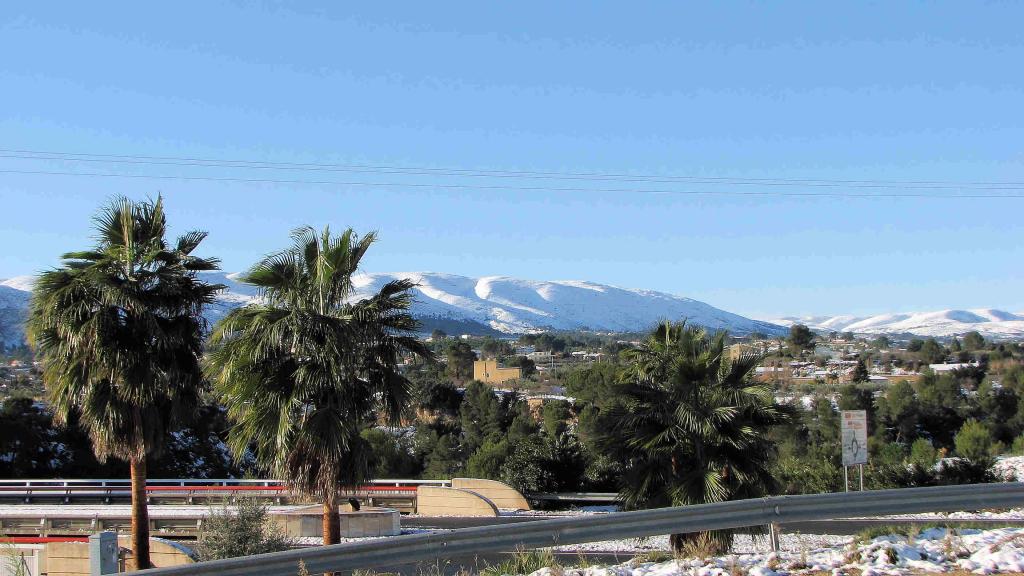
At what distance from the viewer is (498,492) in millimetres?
29734

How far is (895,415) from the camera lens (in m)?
51.7

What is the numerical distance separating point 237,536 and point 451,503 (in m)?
13.0

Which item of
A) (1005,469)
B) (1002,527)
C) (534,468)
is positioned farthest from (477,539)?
(1005,469)

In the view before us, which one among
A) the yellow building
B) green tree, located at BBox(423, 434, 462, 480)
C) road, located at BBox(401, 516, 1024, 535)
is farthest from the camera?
Result: the yellow building

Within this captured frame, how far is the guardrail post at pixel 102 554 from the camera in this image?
24.6ft

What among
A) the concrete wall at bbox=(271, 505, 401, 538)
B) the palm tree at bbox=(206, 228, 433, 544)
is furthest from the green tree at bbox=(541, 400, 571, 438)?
the palm tree at bbox=(206, 228, 433, 544)

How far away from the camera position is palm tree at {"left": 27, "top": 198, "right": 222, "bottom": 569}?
15266mm

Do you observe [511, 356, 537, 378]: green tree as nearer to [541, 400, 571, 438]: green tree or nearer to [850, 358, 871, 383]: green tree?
[850, 358, 871, 383]: green tree

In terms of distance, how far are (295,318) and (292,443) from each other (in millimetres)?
1834

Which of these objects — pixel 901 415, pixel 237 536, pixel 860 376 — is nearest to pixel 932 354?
pixel 860 376

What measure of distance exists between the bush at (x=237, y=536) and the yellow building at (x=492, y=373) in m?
75.9

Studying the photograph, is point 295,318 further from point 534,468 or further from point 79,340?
point 534,468

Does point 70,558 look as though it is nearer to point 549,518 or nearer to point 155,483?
point 549,518

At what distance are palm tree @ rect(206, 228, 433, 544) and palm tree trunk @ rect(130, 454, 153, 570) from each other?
2.56 metres
